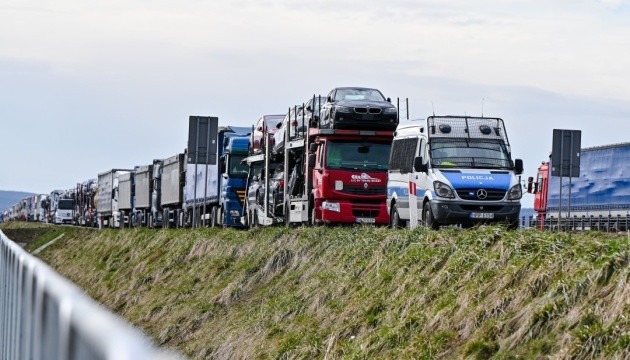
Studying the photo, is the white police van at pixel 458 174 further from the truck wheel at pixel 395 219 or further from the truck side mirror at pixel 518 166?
the truck wheel at pixel 395 219

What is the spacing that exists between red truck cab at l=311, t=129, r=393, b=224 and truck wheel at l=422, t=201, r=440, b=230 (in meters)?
4.55

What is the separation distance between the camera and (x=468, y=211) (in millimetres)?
23250

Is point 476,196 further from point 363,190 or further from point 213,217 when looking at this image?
point 213,217

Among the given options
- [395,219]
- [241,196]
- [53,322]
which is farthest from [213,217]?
[53,322]

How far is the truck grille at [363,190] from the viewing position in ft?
92.6

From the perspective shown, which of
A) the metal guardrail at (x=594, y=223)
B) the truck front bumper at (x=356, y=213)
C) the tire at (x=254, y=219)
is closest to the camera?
the truck front bumper at (x=356, y=213)

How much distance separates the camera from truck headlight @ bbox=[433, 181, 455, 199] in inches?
911

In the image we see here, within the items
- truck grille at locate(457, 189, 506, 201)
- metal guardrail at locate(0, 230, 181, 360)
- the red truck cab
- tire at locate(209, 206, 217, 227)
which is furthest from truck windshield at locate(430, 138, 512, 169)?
tire at locate(209, 206, 217, 227)

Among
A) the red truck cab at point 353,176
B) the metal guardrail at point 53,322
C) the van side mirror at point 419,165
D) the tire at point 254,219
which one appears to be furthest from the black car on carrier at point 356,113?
the metal guardrail at point 53,322

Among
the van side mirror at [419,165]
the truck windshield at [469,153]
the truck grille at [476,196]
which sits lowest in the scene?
the truck grille at [476,196]

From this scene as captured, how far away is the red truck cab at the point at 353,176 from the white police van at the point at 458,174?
3075 mm

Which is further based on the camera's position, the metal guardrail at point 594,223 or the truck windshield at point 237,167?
the metal guardrail at point 594,223

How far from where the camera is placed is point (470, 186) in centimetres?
2341

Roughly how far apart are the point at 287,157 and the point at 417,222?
868cm
